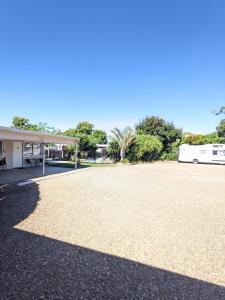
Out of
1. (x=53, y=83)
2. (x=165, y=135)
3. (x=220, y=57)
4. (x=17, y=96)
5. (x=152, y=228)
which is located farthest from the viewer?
(x=165, y=135)

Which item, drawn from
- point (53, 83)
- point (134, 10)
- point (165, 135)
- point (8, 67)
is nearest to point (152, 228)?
point (134, 10)

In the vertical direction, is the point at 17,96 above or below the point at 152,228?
above

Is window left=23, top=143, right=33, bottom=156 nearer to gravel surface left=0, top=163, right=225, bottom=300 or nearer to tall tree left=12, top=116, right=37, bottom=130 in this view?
gravel surface left=0, top=163, right=225, bottom=300

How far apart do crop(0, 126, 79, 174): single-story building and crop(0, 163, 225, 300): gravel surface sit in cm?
573

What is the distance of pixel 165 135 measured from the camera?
3666 centimetres

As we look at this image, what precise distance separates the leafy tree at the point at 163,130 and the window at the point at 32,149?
2122cm

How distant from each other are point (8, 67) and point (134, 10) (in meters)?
10.4

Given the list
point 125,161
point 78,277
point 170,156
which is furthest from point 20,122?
point 78,277

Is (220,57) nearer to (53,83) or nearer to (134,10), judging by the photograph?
(134,10)

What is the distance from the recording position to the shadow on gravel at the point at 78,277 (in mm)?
2801

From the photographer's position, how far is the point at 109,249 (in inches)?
162

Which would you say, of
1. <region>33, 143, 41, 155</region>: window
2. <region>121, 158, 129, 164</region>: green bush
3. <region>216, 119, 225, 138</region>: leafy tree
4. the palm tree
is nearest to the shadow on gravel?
<region>33, 143, 41, 155</region>: window

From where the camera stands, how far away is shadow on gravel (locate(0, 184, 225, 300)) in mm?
2801

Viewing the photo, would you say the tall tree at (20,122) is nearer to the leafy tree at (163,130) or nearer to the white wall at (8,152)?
the leafy tree at (163,130)
